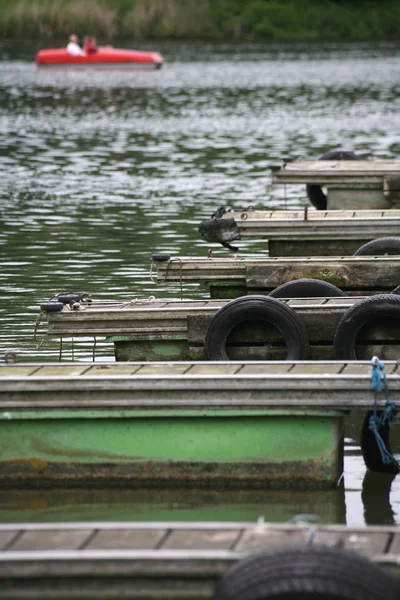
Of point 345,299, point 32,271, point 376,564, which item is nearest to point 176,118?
point 32,271

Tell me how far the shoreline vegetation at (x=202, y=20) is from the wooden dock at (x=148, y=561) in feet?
222

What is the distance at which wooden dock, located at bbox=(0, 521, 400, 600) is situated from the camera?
5.70 meters

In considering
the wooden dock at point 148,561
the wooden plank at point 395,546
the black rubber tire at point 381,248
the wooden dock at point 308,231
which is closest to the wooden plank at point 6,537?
the wooden dock at point 148,561

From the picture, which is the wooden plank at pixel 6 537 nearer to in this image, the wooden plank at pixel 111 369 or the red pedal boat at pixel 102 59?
the wooden plank at pixel 111 369

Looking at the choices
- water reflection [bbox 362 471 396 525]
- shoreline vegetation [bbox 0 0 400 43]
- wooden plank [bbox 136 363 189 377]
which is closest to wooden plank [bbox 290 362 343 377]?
wooden plank [bbox 136 363 189 377]

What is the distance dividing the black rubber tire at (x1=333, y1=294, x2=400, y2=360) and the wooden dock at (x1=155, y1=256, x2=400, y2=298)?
2.23 meters

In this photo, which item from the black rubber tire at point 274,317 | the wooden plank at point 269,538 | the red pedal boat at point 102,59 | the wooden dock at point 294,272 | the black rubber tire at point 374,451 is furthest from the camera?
the red pedal boat at point 102,59

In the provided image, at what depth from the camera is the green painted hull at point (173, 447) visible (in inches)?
312

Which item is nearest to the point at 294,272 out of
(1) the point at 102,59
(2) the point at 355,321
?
(2) the point at 355,321

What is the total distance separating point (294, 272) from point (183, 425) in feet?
13.3

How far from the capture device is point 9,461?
816cm

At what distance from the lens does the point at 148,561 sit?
225 inches

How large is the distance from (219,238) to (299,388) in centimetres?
623

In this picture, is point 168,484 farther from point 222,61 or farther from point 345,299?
point 222,61
